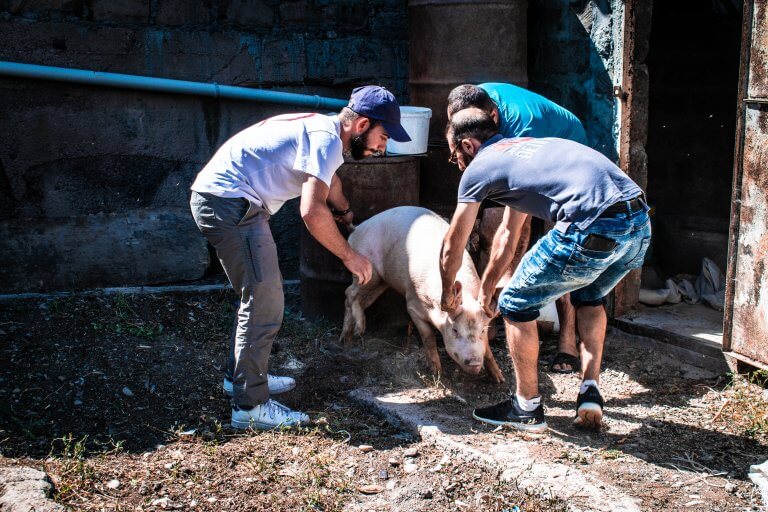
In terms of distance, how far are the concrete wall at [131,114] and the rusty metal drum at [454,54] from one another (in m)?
0.97

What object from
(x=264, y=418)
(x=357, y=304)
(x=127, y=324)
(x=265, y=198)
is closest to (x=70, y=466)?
(x=264, y=418)

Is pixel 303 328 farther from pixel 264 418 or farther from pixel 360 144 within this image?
pixel 360 144

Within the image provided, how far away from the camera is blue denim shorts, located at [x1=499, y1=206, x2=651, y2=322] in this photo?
3.85m

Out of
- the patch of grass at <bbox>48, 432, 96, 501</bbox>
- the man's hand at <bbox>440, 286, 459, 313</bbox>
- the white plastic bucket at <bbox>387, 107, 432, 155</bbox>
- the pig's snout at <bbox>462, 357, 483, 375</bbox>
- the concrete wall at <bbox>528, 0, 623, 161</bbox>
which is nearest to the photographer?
the patch of grass at <bbox>48, 432, 96, 501</bbox>

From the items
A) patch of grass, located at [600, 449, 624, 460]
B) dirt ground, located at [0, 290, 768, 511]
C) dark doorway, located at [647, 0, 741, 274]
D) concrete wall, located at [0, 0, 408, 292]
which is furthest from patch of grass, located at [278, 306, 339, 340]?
dark doorway, located at [647, 0, 741, 274]

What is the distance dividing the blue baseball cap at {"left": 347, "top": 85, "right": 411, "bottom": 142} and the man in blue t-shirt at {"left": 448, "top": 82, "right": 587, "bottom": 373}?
21.8 inches

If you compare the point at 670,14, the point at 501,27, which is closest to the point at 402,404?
the point at 501,27

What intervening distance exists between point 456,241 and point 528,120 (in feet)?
4.31

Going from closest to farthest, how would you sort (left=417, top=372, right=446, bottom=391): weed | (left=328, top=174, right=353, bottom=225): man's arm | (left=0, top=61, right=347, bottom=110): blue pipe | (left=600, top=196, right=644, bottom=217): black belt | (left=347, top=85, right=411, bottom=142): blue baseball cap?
(left=600, top=196, right=644, bottom=217): black belt → (left=347, top=85, right=411, bottom=142): blue baseball cap → (left=417, top=372, right=446, bottom=391): weed → (left=328, top=174, right=353, bottom=225): man's arm → (left=0, top=61, right=347, bottom=110): blue pipe

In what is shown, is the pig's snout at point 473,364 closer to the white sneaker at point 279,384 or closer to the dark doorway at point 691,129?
the white sneaker at point 279,384

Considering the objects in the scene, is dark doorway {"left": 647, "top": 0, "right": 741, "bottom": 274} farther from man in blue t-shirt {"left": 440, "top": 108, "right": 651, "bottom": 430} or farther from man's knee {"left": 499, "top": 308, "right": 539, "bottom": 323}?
man's knee {"left": 499, "top": 308, "right": 539, "bottom": 323}

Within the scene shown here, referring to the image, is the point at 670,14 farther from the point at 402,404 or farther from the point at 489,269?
the point at 402,404

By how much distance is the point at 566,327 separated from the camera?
5.54 metres

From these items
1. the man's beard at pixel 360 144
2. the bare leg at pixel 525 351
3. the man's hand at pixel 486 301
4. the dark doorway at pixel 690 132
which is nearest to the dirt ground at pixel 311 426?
the bare leg at pixel 525 351
